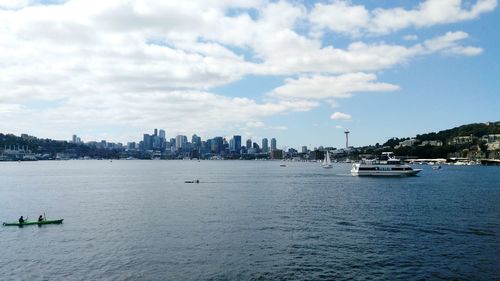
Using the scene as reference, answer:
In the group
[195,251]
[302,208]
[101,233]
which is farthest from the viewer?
[302,208]

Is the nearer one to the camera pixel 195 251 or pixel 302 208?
pixel 195 251

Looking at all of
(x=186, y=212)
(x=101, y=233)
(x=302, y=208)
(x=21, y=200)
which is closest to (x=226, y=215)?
(x=186, y=212)

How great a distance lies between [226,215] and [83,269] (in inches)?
1592

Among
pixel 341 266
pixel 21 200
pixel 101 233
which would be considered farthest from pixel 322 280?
pixel 21 200

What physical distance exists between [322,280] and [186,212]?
5180cm

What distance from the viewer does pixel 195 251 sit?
57.9m

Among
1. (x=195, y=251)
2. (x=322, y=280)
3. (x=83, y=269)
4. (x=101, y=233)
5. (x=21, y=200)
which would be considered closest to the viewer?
(x=322, y=280)

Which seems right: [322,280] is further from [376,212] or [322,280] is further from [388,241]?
[376,212]

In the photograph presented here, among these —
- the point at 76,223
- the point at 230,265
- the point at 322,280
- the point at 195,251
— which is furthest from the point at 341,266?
the point at 76,223

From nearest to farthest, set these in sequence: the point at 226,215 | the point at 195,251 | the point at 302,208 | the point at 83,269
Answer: the point at 83,269, the point at 195,251, the point at 226,215, the point at 302,208

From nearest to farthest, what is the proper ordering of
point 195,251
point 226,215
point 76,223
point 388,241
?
point 195,251
point 388,241
point 76,223
point 226,215

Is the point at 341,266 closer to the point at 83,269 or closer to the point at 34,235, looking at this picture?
the point at 83,269

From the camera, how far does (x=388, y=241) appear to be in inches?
2494

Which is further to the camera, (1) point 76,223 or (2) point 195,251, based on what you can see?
(1) point 76,223
